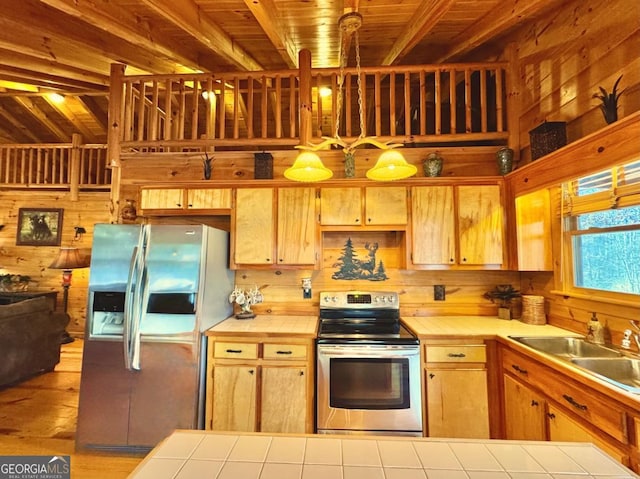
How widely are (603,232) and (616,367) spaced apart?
93cm

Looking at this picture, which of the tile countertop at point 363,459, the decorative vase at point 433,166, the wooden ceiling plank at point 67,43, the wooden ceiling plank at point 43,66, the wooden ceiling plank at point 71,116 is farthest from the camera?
the wooden ceiling plank at point 71,116

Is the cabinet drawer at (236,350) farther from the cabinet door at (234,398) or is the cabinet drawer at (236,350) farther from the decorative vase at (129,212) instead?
the decorative vase at (129,212)

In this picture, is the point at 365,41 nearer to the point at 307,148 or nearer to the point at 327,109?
the point at 327,109

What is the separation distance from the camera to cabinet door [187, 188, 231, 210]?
9.48 feet

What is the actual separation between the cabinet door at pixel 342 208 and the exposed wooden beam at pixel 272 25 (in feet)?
4.91

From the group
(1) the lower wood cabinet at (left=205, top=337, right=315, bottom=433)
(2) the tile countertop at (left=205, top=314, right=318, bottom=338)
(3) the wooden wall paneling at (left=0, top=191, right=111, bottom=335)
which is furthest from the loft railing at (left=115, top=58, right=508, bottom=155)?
(3) the wooden wall paneling at (left=0, top=191, right=111, bottom=335)

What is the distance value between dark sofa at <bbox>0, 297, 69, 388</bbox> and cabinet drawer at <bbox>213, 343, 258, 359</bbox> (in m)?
2.92

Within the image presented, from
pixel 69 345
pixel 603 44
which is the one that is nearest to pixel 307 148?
pixel 603 44

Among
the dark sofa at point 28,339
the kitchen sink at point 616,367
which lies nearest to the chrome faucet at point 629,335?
the kitchen sink at point 616,367

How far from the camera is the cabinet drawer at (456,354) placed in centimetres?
233

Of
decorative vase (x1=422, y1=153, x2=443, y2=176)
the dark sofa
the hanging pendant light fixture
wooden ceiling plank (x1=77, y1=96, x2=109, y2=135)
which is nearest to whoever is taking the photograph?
the hanging pendant light fixture

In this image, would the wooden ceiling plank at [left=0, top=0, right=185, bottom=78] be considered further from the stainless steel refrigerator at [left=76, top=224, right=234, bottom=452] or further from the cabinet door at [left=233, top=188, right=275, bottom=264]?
the cabinet door at [left=233, top=188, right=275, bottom=264]

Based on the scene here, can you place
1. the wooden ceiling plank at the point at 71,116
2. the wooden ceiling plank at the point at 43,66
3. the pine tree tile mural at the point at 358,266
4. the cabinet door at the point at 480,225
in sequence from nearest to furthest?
the cabinet door at the point at 480,225 < the pine tree tile mural at the point at 358,266 < the wooden ceiling plank at the point at 43,66 < the wooden ceiling plank at the point at 71,116

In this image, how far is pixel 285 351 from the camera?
7.88ft
